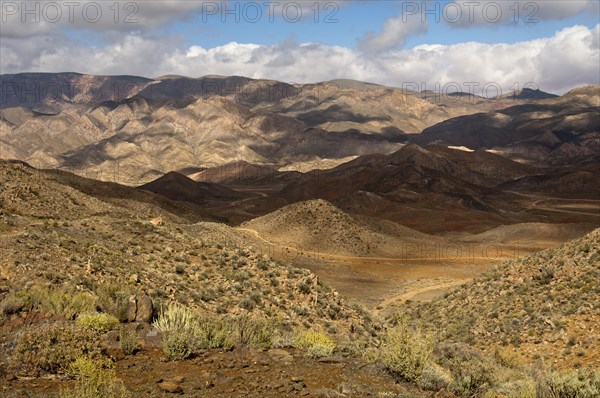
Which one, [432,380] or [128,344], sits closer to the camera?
[432,380]

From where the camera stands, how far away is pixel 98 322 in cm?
1135

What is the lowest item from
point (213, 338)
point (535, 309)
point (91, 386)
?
point (535, 309)

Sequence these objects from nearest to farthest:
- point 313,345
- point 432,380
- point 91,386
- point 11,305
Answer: point 91,386, point 432,380, point 11,305, point 313,345

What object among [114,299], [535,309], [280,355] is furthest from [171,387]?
[535,309]

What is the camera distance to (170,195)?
115m

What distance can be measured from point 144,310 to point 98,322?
1601 mm

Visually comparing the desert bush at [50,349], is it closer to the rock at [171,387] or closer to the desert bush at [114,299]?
the rock at [171,387]

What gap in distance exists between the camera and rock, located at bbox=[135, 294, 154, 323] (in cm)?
1268

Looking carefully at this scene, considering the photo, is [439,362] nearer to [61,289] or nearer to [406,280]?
[61,289]

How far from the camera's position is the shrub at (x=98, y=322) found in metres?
11.2

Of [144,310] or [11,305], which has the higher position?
[11,305]

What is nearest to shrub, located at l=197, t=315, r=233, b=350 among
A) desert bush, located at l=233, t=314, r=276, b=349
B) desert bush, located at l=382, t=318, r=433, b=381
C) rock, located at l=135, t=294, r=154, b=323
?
desert bush, located at l=233, t=314, r=276, b=349

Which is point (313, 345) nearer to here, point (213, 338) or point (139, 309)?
point (213, 338)

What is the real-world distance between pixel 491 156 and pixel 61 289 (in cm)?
14700
